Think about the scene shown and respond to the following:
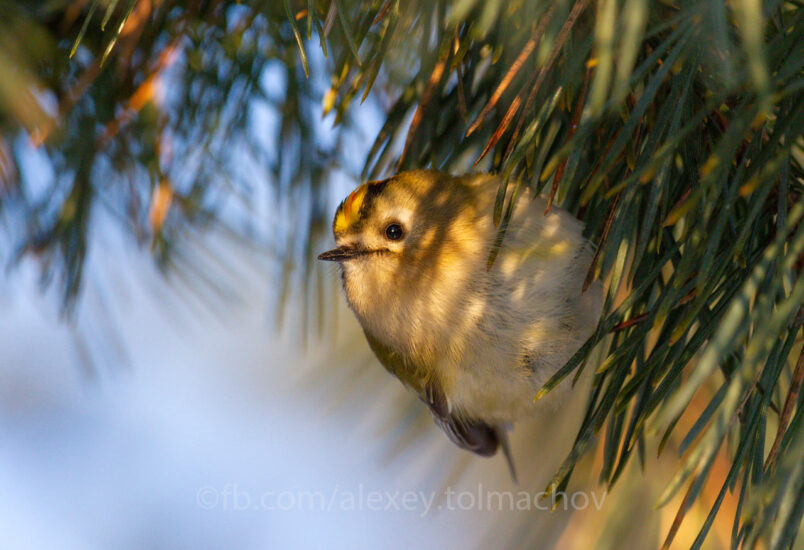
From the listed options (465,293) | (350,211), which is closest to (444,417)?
(465,293)

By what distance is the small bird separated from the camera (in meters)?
0.78

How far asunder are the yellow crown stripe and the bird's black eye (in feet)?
0.14

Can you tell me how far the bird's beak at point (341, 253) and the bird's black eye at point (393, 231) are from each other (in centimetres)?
4

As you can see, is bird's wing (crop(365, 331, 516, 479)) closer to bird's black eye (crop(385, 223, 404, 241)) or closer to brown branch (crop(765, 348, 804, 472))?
bird's black eye (crop(385, 223, 404, 241))

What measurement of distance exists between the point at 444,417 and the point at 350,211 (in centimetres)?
27

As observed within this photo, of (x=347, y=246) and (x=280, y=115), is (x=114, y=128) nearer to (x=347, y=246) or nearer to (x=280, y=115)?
(x=280, y=115)

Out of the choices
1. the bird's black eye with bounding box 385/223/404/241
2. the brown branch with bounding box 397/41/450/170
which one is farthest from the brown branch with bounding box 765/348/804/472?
the bird's black eye with bounding box 385/223/404/241

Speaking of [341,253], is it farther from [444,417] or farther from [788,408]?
[788,408]

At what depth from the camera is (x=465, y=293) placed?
79 cm

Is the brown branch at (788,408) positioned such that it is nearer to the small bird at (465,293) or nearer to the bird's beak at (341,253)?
the small bird at (465,293)

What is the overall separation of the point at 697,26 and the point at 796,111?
7 cm

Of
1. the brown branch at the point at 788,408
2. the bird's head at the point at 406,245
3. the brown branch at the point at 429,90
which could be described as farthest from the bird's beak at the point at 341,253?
the brown branch at the point at 788,408

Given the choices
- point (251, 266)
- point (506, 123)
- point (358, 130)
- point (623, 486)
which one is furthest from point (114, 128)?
point (623, 486)

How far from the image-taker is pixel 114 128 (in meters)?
0.81
